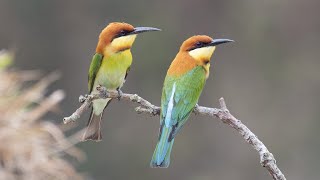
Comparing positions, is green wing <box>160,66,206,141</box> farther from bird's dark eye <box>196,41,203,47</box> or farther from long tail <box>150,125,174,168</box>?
bird's dark eye <box>196,41,203,47</box>

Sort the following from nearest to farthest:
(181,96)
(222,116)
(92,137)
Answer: (222,116)
(92,137)
(181,96)

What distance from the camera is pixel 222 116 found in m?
2.03

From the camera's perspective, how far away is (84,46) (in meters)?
7.98

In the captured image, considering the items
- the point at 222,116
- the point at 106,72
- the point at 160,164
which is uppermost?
the point at 106,72

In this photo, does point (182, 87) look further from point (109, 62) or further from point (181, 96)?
point (109, 62)

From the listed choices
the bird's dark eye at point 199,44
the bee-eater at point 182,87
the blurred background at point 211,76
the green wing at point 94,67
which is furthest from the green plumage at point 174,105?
the blurred background at point 211,76

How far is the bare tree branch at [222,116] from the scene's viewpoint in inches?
74.5

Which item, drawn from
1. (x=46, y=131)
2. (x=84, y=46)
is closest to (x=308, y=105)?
(x=84, y=46)

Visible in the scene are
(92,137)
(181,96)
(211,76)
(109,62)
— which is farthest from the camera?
(211,76)

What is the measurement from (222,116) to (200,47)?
24 cm

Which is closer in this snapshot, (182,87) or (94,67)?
(182,87)

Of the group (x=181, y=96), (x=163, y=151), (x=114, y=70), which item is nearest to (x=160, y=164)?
(x=163, y=151)

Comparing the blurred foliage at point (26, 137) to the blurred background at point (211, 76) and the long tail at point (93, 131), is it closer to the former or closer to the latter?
the long tail at point (93, 131)

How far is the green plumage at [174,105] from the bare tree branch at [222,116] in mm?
31
